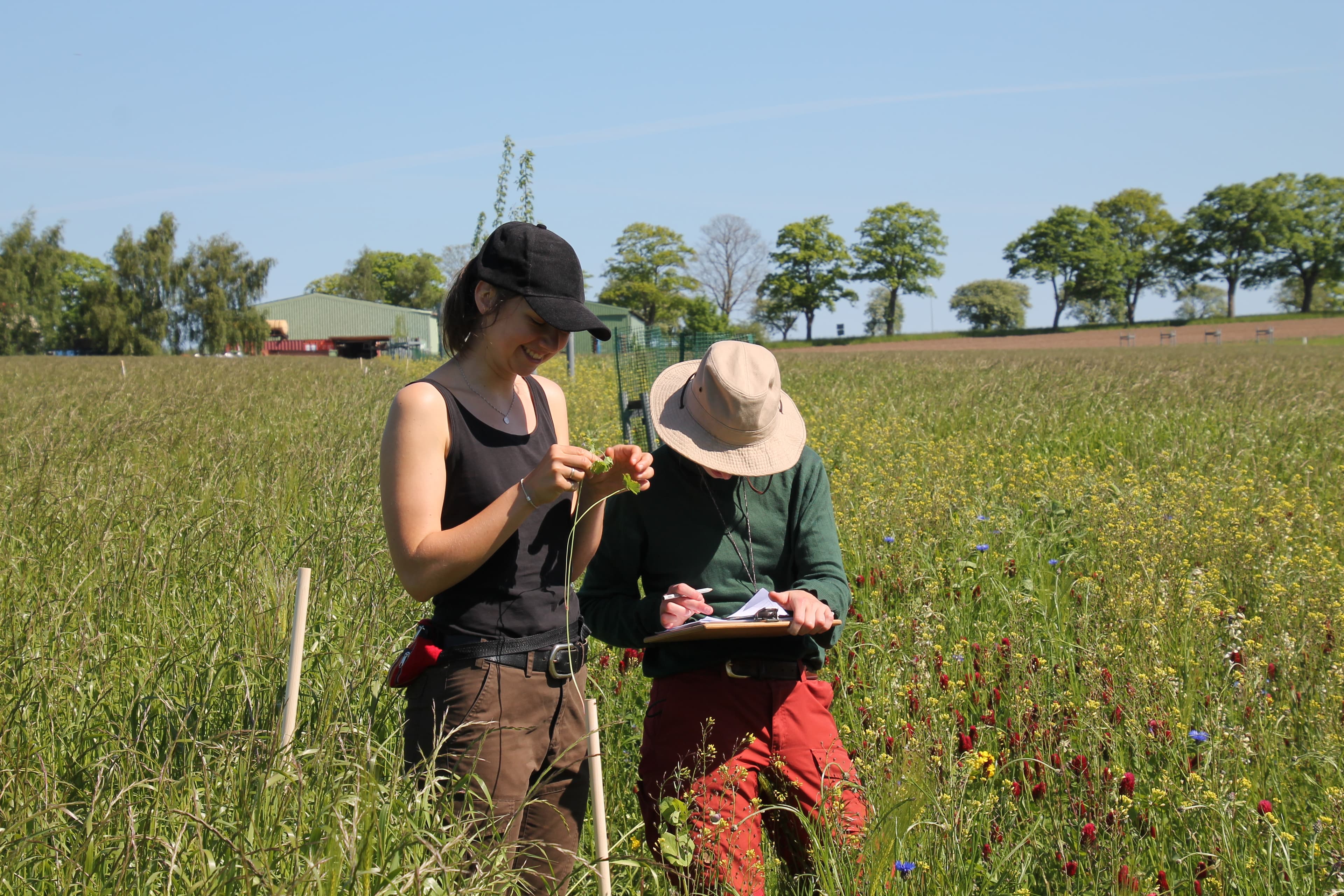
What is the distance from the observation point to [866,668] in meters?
3.09

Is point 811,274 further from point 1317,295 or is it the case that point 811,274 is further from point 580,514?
point 580,514

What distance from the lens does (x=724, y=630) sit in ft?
6.53

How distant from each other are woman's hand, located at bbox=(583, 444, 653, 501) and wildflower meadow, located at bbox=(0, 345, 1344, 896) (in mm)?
671

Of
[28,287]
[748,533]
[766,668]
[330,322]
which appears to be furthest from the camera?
[330,322]

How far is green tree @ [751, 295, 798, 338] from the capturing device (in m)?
86.8

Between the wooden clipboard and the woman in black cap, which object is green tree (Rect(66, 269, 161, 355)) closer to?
the woman in black cap

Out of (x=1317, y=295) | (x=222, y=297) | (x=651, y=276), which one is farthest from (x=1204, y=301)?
(x=222, y=297)

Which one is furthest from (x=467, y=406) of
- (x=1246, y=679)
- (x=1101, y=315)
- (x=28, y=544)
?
(x=1101, y=315)

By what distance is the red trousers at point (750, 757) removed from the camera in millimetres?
2061

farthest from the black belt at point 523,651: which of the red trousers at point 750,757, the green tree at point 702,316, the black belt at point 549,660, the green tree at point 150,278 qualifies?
the green tree at point 150,278

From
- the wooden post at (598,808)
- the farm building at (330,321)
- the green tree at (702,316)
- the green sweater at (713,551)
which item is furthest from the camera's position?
the farm building at (330,321)

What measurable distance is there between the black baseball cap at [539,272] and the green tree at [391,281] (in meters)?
106

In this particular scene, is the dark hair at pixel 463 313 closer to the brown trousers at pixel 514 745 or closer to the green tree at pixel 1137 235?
the brown trousers at pixel 514 745

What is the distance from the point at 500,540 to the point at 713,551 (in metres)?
0.77
